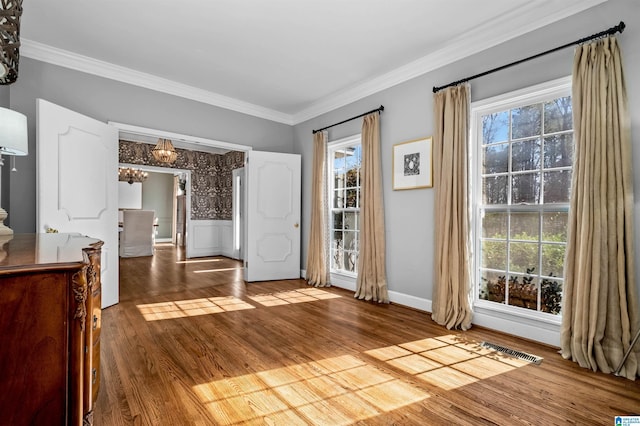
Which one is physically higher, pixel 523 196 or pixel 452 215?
pixel 523 196

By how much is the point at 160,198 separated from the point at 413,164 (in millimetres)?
10172

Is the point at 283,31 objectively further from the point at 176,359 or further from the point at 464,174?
the point at 176,359

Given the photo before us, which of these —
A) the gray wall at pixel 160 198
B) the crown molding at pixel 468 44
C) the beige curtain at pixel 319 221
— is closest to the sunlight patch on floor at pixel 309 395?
the beige curtain at pixel 319 221

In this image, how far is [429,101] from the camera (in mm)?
3391

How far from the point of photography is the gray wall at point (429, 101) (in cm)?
218

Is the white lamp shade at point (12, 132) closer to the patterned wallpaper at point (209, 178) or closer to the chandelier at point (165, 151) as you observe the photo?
the chandelier at point (165, 151)

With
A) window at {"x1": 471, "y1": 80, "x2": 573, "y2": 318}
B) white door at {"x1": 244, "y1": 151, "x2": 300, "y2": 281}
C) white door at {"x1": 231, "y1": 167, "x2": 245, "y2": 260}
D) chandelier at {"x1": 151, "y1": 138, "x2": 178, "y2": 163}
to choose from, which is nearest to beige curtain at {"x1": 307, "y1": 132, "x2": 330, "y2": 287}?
white door at {"x1": 244, "y1": 151, "x2": 300, "y2": 281}

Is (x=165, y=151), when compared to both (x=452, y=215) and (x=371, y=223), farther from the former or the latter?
(x=452, y=215)

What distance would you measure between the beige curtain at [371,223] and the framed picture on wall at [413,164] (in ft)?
0.82

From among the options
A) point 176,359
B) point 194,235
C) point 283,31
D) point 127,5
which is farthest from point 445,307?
point 194,235

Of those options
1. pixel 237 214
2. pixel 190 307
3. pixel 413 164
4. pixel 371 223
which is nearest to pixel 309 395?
pixel 190 307

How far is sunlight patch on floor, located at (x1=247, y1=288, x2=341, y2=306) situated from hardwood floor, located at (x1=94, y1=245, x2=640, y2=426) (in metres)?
0.33

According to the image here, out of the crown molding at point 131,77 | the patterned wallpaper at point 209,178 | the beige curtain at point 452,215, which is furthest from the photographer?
the patterned wallpaper at point 209,178

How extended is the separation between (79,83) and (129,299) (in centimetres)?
253
